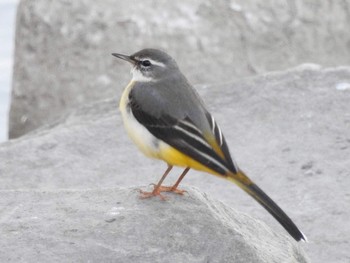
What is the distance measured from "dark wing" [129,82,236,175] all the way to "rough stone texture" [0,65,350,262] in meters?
1.55

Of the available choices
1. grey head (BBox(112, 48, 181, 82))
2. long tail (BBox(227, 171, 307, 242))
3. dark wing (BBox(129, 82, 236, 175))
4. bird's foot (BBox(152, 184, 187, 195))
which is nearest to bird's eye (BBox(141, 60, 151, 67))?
grey head (BBox(112, 48, 181, 82))

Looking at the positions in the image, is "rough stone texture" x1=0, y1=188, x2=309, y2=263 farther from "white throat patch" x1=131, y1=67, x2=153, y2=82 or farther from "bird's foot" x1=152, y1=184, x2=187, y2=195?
"white throat patch" x1=131, y1=67, x2=153, y2=82

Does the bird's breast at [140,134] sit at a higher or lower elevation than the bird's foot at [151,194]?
higher

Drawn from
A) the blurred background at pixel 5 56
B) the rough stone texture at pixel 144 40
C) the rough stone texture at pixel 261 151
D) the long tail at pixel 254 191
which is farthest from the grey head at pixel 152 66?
the blurred background at pixel 5 56

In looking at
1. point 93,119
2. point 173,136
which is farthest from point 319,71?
point 173,136

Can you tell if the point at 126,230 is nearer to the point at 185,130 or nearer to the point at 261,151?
the point at 185,130

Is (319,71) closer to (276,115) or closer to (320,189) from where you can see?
(276,115)

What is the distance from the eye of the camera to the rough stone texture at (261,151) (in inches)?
334

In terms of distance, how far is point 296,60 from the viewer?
37.0 ft

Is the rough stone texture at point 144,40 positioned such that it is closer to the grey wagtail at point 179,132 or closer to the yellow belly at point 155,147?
the grey wagtail at point 179,132

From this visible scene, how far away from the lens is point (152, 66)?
7.18m

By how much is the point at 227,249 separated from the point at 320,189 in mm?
2498

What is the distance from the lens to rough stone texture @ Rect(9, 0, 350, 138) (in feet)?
35.8

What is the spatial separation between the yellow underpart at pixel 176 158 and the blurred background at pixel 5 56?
550cm
